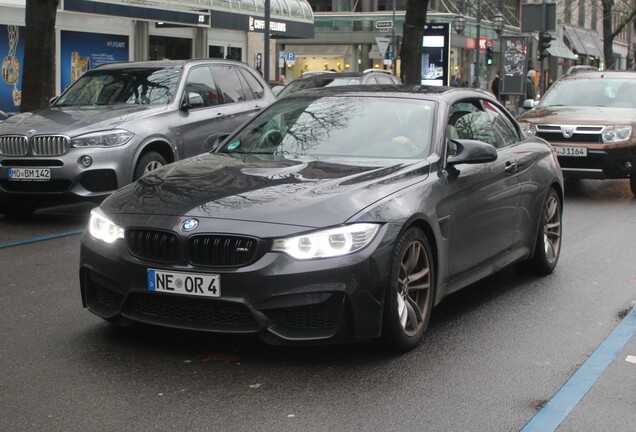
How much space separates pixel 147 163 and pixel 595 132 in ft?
20.9

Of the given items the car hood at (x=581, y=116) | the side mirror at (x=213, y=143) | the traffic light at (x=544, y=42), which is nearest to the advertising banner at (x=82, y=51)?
the traffic light at (x=544, y=42)

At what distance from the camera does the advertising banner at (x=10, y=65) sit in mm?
23891

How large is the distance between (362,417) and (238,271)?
102cm

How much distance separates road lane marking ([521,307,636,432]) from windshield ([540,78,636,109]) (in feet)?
29.0

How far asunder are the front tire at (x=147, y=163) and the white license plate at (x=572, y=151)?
18.6 feet

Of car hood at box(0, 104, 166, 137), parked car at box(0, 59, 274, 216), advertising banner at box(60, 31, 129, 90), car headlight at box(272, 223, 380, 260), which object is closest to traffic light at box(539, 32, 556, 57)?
advertising banner at box(60, 31, 129, 90)

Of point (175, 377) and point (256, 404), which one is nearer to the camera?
point (256, 404)

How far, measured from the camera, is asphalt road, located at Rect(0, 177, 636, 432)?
14.5 ft

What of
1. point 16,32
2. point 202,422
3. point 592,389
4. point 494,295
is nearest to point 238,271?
point 202,422

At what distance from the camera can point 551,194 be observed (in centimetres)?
794

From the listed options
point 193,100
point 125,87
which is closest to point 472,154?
point 193,100

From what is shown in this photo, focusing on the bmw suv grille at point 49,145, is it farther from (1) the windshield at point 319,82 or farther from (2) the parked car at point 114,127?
(1) the windshield at point 319,82

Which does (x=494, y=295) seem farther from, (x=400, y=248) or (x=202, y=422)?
(x=202, y=422)

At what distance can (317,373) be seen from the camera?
507cm
